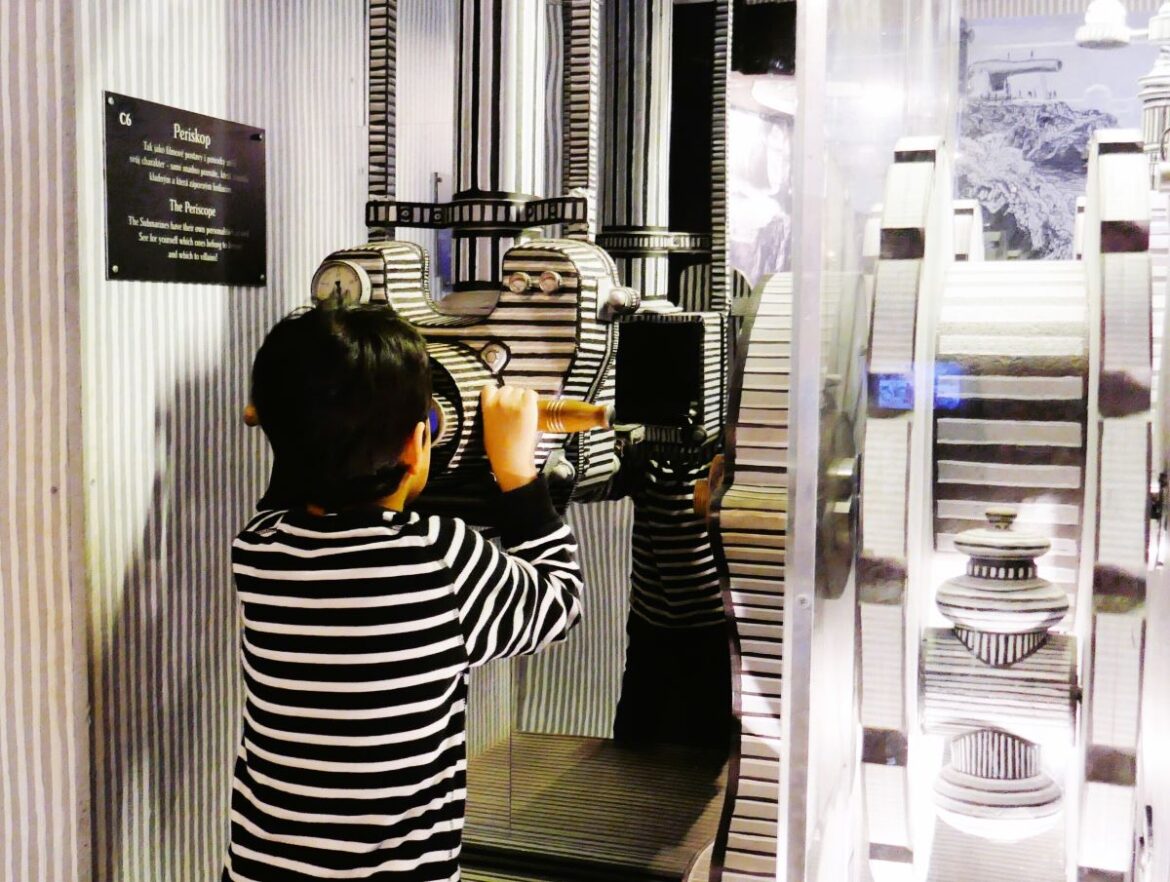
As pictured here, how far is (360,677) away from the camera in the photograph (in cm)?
91

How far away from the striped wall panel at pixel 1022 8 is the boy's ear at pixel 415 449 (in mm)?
870

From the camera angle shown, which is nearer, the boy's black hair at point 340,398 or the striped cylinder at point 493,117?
the boy's black hair at point 340,398

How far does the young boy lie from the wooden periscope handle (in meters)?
0.14

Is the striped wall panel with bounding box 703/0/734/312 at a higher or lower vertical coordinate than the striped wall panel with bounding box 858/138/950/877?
higher

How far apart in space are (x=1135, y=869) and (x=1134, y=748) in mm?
98

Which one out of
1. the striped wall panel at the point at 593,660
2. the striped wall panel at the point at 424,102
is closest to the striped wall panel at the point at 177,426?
the striped wall panel at the point at 424,102

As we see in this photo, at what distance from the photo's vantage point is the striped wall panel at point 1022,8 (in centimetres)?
132

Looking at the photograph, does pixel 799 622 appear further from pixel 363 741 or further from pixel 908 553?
pixel 363 741

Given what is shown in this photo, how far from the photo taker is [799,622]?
25.5 inches

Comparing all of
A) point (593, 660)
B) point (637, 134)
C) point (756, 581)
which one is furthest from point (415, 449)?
point (637, 134)

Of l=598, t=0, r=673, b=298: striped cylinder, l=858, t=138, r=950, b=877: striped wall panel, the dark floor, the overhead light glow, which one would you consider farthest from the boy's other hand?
the overhead light glow

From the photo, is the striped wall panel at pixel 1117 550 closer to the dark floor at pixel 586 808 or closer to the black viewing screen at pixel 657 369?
the black viewing screen at pixel 657 369

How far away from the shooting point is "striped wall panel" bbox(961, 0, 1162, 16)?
51.9 inches

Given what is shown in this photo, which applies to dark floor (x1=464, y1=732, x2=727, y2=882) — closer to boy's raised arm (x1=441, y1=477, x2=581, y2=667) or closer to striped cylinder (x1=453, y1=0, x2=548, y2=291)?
boy's raised arm (x1=441, y1=477, x2=581, y2=667)
